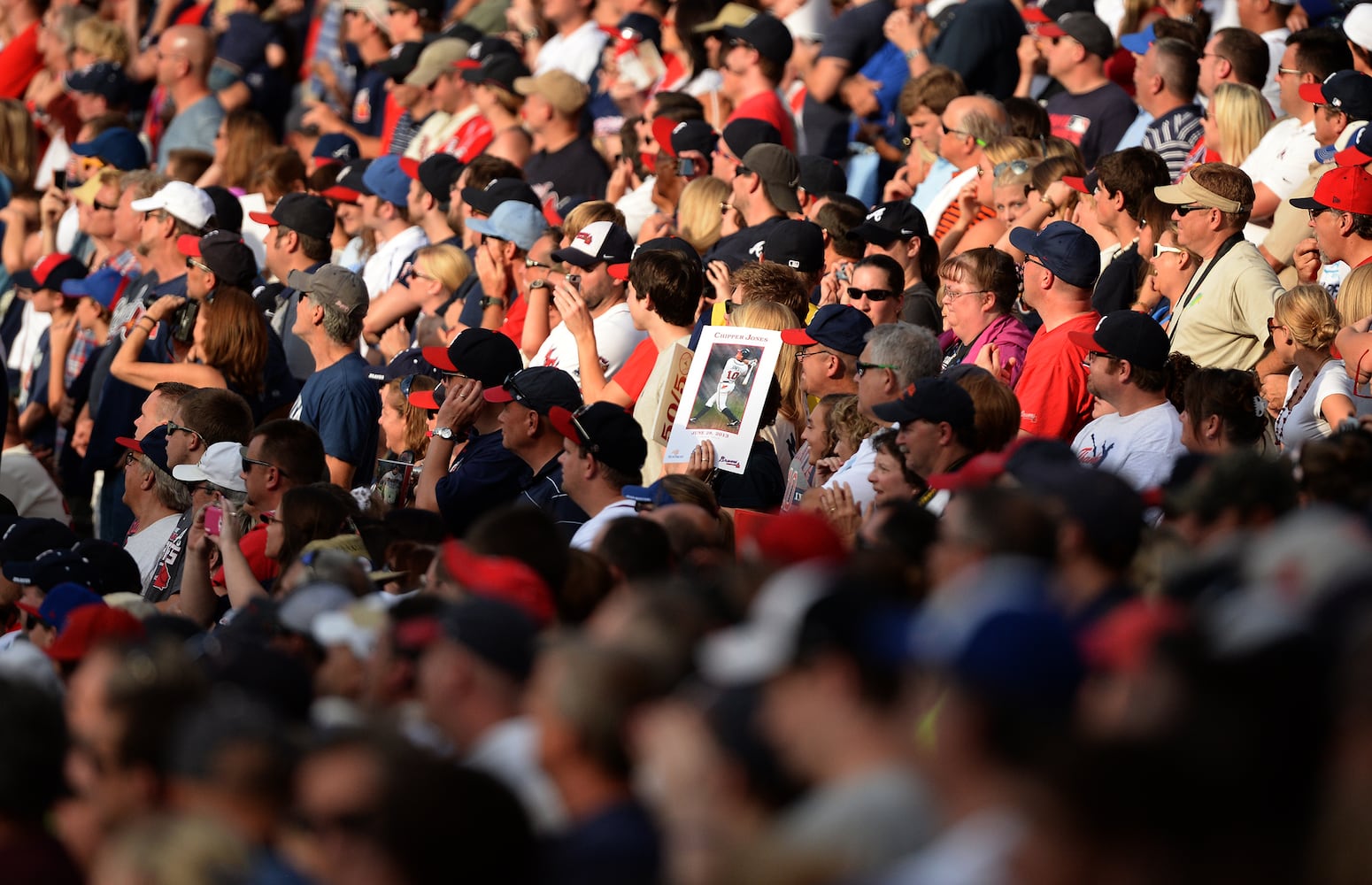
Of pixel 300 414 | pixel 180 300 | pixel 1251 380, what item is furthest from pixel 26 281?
pixel 1251 380

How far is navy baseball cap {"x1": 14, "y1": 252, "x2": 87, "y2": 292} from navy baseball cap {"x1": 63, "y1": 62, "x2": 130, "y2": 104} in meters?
3.58

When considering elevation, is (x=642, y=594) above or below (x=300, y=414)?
above

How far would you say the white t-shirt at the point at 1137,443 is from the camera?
598 cm

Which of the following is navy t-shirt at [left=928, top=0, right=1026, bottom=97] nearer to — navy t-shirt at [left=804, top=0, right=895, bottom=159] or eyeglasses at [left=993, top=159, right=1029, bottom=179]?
navy t-shirt at [left=804, top=0, right=895, bottom=159]

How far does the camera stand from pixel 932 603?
3.61 metres

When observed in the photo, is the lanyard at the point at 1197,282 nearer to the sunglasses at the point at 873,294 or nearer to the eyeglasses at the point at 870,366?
the sunglasses at the point at 873,294

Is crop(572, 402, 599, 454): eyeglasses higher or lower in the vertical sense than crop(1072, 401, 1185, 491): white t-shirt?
higher

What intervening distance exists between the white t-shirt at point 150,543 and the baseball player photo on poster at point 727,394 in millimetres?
1884

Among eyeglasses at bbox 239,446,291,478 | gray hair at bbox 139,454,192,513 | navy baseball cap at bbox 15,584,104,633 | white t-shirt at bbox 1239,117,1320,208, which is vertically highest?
navy baseball cap at bbox 15,584,104,633

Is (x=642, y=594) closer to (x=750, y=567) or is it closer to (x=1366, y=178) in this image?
(x=750, y=567)

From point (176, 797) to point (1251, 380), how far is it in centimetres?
383

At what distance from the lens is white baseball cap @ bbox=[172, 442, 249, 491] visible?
6.67m

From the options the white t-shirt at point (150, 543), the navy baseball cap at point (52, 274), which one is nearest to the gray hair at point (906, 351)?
the white t-shirt at point (150, 543)

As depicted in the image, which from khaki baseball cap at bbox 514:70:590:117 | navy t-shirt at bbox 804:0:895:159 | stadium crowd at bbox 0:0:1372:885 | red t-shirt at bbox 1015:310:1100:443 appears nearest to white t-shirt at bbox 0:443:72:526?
stadium crowd at bbox 0:0:1372:885
